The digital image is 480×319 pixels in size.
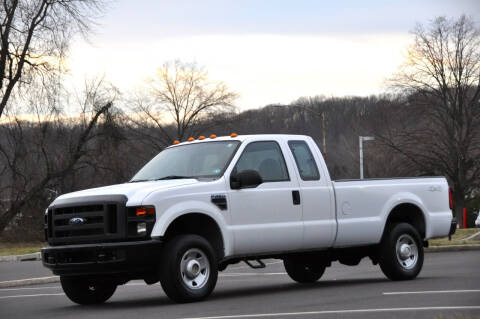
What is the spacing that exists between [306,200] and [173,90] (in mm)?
82567

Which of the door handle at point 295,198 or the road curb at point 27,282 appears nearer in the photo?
the door handle at point 295,198

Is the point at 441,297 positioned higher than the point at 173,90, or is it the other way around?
the point at 173,90

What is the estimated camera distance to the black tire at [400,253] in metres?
14.7

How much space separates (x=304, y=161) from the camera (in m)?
14.1

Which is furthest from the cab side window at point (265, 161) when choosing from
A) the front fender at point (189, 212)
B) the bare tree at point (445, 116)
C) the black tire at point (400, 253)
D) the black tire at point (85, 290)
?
A: the bare tree at point (445, 116)

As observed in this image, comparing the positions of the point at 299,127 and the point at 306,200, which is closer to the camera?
the point at 306,200

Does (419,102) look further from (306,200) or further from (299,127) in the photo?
(306,200)

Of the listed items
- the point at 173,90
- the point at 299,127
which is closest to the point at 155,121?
the point at 173,90

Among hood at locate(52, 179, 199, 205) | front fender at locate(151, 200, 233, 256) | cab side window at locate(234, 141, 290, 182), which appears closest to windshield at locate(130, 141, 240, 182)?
cab side window at locate(234, 141, 290, 182)

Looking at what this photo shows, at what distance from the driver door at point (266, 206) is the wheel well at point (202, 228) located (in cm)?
23

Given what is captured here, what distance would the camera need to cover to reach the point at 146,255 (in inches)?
465

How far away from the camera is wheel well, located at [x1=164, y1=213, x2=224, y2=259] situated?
496 inches

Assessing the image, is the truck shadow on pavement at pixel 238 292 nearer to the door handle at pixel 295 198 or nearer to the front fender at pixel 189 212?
the front fender at pixel 189 212

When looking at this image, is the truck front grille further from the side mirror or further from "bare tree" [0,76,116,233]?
"bare tree" [0,76,116,233]
